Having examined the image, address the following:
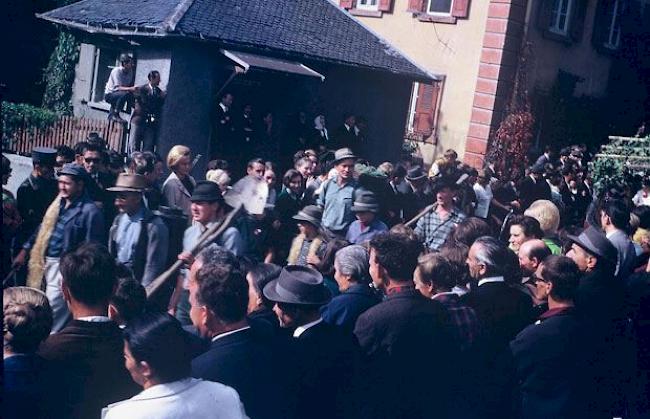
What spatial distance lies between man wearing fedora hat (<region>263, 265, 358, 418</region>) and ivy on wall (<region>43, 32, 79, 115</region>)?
14424 mm

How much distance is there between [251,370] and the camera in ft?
12.3

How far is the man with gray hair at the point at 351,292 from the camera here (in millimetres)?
4895

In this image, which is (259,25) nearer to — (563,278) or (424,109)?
(424,109)

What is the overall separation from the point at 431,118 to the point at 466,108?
102cm

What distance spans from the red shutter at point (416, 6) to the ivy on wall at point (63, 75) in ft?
26.7

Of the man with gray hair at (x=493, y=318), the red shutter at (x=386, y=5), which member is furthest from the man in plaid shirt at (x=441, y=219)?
the red shutter at (x=386, y=5)

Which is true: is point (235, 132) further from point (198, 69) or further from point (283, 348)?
point (283, 348)

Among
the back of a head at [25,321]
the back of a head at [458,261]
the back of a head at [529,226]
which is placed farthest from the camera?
the back of a head at [529,226]

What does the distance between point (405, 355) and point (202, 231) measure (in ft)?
8.49

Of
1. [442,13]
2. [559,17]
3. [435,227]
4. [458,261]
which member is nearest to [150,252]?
[458,261]

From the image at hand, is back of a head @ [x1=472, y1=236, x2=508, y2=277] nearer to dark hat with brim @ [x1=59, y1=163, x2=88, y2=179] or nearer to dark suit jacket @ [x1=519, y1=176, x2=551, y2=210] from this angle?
dark hat with brim @ [x1=59, y1=163, x2=88, y2=179]

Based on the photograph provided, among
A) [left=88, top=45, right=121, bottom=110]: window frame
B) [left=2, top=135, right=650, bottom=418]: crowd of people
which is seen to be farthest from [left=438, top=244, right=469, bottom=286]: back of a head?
[left=88, top=45, right=121, bottom=110]: window frame

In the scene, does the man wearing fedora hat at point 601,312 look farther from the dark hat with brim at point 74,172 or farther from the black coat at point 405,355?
the dark hat with brim at point 74,172

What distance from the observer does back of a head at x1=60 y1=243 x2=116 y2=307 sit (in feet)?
13.4
